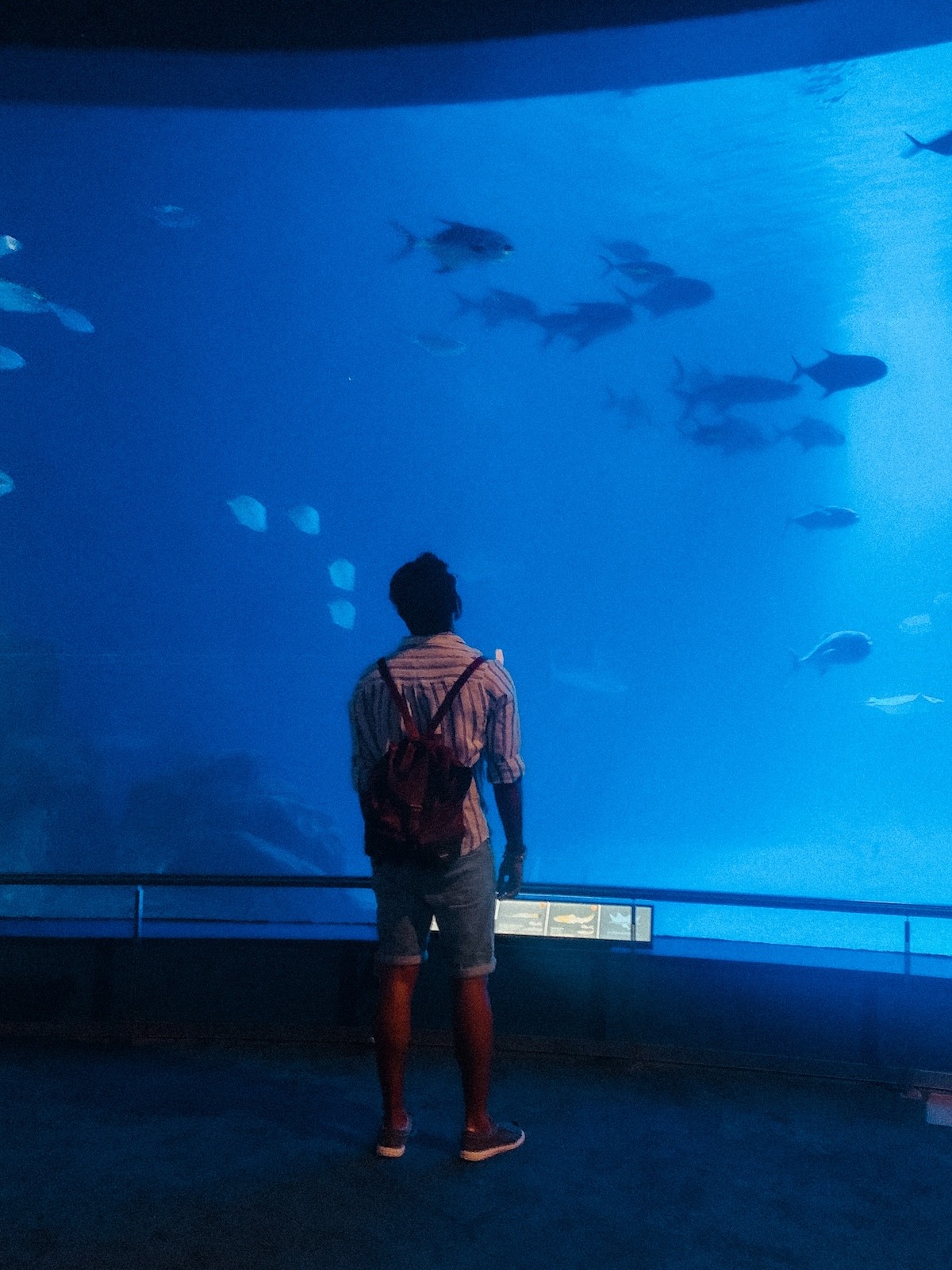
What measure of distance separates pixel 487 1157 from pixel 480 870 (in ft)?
2.40

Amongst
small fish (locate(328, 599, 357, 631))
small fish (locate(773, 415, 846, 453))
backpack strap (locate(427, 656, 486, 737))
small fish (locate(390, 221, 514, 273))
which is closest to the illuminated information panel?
backpack strap (locate(427, 656, 486, 737))

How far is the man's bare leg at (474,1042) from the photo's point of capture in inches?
93.0

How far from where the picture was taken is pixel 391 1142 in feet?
7.85

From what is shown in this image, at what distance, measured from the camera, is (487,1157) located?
2391mm

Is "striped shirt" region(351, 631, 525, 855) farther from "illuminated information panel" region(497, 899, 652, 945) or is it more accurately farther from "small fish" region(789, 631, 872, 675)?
"small fish" region(789, 631, 872, 675)

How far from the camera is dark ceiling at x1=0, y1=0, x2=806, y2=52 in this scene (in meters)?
4.44

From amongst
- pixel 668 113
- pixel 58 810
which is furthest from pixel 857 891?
pixel 58 810

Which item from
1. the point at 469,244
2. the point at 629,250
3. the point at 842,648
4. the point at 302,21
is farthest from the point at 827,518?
the point at 302,21

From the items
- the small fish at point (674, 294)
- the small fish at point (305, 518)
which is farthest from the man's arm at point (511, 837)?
the small fish at point (305, 518)

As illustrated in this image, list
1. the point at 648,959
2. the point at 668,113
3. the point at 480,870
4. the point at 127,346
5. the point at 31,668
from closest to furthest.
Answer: the point at 480,870, the point at 648,959, the point at 31,668, the point at 668,113, the point at 127,346

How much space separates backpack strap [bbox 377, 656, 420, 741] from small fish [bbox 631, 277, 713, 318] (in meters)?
6.77

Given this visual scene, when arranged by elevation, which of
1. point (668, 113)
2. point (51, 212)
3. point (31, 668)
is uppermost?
point (668, 113)

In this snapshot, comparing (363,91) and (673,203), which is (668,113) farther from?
(363,91)

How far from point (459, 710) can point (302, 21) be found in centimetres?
405
